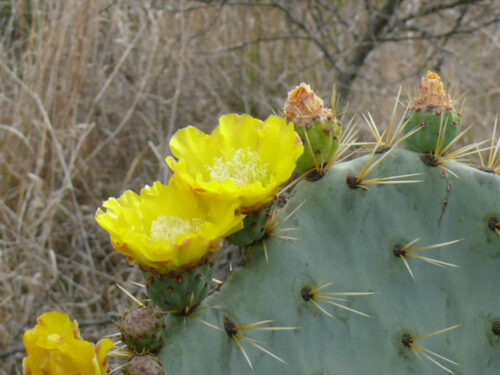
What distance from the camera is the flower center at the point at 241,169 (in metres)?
0.75

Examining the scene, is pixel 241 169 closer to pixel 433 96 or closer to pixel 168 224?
pixel 168 224

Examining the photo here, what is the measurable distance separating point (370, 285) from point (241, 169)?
0.28 m

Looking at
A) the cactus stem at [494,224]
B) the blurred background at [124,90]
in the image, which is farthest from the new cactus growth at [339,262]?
the blurred background at [124,90]

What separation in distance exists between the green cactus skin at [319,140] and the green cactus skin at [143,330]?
0.32 meters

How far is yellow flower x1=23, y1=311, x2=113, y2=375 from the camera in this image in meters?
0.64

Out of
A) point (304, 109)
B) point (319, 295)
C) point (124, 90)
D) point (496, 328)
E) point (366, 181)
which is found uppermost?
point (304, 109)

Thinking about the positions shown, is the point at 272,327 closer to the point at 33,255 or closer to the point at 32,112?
the point at 33,255

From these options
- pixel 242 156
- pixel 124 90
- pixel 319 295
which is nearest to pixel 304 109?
pixel 242 156

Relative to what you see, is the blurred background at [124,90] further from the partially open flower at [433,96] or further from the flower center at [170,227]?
the flower center at [170,227]

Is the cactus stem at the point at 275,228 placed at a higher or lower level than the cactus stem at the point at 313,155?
lower

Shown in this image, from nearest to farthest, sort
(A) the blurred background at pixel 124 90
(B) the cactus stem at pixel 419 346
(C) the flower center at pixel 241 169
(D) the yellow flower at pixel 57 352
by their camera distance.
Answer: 1. (D) the yellow flower at pixel 57 352
2. (C) the flower center at pixel 241 169
3. (B) the cactus stem at pixel 419 346
4. (A) the blurred background at pixel 124 90

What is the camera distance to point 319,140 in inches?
33.2

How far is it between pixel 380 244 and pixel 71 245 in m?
1.59

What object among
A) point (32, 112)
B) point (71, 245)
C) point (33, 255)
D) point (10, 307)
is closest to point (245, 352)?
point (33, 255)
